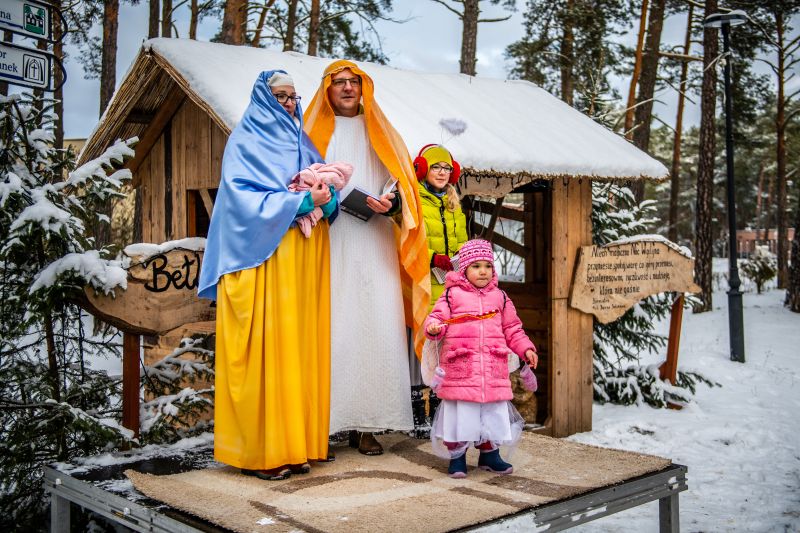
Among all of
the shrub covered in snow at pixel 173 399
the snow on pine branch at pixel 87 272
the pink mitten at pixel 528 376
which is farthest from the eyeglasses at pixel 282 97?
the shrub covered in snow at pixel 173 399

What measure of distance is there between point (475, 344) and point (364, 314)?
75 cm

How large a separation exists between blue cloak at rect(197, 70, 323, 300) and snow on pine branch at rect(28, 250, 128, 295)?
0.65 m

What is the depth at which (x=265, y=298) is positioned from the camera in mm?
4125

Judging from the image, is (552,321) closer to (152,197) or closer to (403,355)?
(403,355)

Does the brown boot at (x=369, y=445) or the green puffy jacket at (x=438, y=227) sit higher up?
the green puffy jacket at (x=438, y=227)

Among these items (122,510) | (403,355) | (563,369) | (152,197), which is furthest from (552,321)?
(122,510)

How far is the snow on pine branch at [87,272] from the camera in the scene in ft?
14.6

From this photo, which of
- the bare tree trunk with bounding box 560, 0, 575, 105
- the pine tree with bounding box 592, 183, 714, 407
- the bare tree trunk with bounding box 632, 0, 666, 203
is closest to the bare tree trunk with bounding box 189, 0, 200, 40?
the bare tree trunk with bounding box 560, 0, 575, 105

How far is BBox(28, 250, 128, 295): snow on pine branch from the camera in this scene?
14.6 ft

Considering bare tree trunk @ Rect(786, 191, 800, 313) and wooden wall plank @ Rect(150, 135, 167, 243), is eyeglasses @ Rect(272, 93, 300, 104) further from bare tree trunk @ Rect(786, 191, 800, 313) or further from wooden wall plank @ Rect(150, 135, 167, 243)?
bare tree trunk @ Rect(786, 191, 800, 313)

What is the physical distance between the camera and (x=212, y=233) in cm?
429

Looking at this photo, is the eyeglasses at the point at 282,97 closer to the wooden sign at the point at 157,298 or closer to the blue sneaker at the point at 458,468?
the wooden sign at the point at 157,298

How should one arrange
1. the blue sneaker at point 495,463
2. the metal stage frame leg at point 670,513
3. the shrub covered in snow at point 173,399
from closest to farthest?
the blue sneaker at point 495,463 < the metal stage frame leg at point 670,513 < the shrub covered in snow at point 173,399

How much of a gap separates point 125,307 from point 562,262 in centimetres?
422
